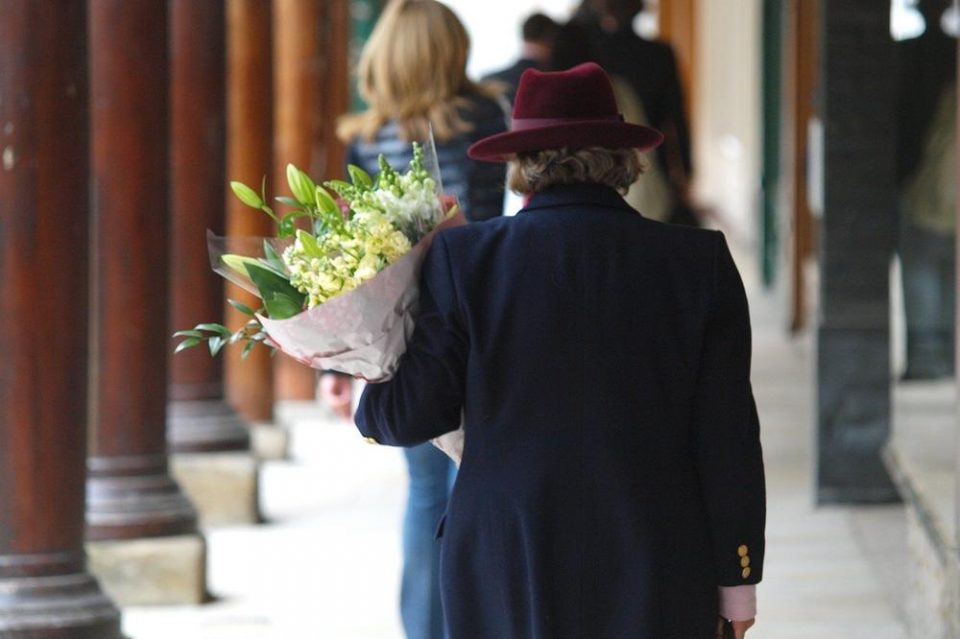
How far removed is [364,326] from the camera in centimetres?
311

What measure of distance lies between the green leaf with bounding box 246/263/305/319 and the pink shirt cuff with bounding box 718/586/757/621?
0.78 m

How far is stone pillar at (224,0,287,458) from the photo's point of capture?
9.41 meters

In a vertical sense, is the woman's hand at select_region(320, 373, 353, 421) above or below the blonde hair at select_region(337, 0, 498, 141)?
below

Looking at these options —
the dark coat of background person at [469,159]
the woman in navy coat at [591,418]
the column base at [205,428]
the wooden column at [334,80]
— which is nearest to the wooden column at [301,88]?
the wooden column at [334,80]

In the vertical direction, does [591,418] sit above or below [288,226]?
below

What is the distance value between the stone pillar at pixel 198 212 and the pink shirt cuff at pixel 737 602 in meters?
4.93

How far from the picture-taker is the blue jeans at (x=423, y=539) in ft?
15.0

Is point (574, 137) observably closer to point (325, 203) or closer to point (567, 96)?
point (567, 96)

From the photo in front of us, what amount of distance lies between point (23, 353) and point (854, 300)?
12.1ft

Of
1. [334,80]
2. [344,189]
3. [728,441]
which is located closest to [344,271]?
[344,189]

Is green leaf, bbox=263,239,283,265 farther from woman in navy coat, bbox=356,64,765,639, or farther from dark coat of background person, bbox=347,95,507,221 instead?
dark coat of background person, bbox=347,95,507,221

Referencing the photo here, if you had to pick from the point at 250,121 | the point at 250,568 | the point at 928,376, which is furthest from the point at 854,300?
the point at 250,121

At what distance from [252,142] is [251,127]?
0.24 ft

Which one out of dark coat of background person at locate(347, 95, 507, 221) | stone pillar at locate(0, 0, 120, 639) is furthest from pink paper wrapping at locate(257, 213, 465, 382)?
stone pillar at locate(0, 0, 120, 639)
